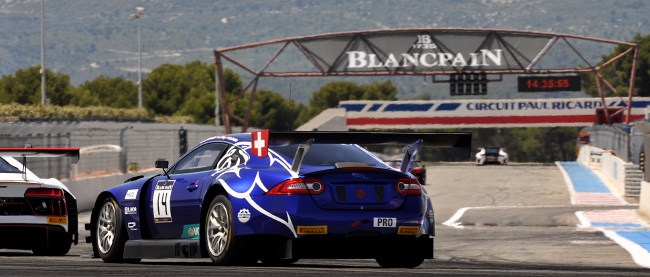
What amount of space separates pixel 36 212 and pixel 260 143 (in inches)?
141

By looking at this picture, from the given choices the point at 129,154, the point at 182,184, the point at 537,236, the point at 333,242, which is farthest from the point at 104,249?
the point at 129,154

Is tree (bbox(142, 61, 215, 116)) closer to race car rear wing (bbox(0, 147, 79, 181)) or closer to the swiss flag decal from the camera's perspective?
race car rear wing (bbox(0, 147, 79, 181))

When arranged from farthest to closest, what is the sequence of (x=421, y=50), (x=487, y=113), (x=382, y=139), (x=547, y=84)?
1. (x=487, y=113)
2. (x=547, y=84)
3. (x=421, y=50)
4. (x=382, y=139)

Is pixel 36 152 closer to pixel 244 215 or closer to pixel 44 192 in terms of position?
pixel 44 192

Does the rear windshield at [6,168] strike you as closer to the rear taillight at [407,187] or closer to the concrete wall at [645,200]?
the rear taillight at [407,187]

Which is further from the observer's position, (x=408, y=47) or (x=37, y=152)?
(x=408, y=47)

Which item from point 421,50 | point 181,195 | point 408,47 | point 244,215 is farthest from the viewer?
point 421,50

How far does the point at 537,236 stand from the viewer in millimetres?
18172

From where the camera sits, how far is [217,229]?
9.77 meters

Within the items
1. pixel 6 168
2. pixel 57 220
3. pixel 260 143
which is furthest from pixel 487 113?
pixel 260 143

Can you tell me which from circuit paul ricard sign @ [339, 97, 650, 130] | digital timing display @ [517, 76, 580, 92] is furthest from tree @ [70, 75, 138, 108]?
digital timing display @ [517, 76, 580, 92]

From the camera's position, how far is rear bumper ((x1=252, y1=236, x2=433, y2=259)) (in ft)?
30.7

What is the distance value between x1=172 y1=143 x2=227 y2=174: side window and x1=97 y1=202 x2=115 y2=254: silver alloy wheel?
35.6 inches

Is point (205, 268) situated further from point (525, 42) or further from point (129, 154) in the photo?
point (525, 42)
